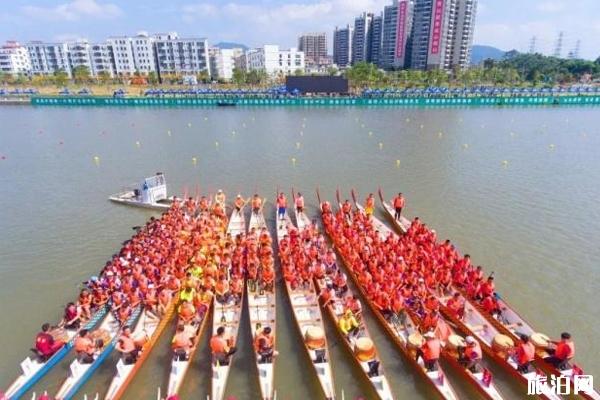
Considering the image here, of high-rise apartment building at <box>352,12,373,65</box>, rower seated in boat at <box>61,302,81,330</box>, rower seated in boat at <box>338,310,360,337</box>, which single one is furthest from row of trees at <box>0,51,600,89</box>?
rower seated in boat at <box>61,302,81,330</box>

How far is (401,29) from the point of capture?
427 ft

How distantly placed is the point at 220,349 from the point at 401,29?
463 feet

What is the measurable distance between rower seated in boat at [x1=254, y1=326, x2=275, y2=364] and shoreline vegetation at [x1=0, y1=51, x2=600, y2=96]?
72.8 m

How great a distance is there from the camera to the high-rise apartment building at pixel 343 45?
184 meters

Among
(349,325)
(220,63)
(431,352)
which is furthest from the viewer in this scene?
(220,63)

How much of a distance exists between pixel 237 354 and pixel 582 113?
68.5 metres

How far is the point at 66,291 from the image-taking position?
1382 cm

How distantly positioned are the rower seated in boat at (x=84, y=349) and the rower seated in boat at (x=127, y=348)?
788mm

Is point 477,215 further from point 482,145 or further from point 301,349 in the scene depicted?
point 482,145

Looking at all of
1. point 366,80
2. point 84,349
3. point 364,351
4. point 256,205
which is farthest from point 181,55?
point 364,351

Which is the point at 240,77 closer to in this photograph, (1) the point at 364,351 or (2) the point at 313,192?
(2) the point at 313,192

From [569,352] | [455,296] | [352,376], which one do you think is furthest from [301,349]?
[569,352]

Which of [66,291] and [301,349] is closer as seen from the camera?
[301,349]

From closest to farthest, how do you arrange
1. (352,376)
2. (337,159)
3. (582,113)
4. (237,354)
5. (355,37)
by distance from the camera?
(352,376), (237,354), (337,159), (582,113), (355,37)
